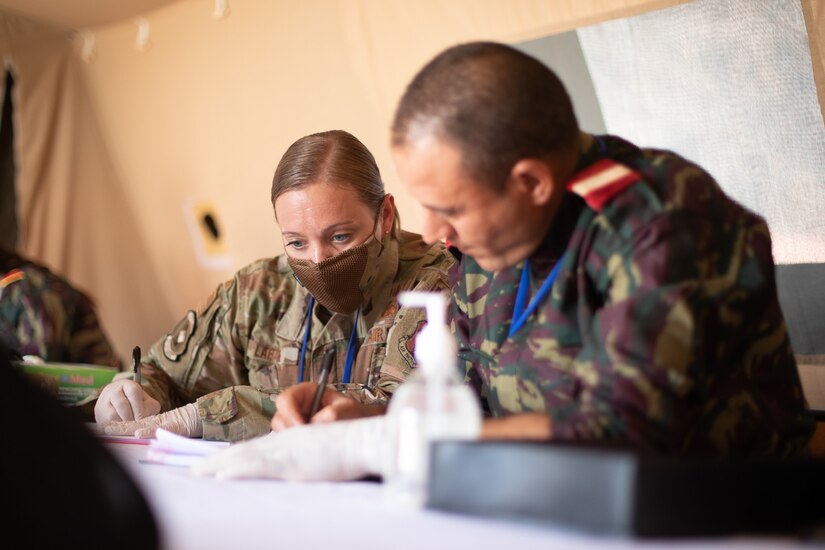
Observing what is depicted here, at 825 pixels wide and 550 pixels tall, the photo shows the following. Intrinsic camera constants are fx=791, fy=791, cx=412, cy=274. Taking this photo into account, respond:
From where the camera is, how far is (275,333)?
2.19 meters

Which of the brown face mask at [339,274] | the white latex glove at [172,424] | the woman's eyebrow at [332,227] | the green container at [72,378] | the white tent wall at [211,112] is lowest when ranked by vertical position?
the white latex glove at [172,424]

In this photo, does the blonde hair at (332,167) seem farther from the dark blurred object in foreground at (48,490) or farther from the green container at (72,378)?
the dark blurred object in foreground at (48,490)

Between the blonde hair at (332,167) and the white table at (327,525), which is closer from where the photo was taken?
the white table at (327,525)

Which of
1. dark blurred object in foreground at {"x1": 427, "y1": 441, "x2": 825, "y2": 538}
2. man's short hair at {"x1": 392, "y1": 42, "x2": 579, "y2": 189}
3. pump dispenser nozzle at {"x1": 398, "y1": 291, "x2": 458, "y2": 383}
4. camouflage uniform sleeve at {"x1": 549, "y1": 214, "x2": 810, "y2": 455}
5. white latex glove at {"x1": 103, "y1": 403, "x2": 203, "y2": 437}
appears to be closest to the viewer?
dark blurred object in foreground at {"x1": 427, "y1": 441, "x2": 825, "y2": 538}

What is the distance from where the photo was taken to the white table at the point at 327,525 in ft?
2.51

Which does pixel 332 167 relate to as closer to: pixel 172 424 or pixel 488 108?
pixel 172 424

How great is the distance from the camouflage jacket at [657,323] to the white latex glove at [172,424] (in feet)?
2.62

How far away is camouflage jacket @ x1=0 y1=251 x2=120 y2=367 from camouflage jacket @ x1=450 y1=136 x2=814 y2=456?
2.47m

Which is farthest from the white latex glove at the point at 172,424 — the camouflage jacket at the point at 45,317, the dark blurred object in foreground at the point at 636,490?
the camouflage jacket at the point at 45,317

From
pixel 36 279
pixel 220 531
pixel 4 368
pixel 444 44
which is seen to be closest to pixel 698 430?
pixel 220 531

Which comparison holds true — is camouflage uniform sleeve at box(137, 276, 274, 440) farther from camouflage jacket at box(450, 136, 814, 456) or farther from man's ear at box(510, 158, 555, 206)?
man's ear at box(510, 158, 555, 206)

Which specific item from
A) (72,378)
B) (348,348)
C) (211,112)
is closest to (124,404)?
(72,378)

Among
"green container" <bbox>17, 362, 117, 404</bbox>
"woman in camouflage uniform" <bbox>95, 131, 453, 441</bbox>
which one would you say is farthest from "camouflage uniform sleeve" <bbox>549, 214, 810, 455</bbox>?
"green container" <bbox>17, 362, 117, 404</bbox>

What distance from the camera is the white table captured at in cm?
77
